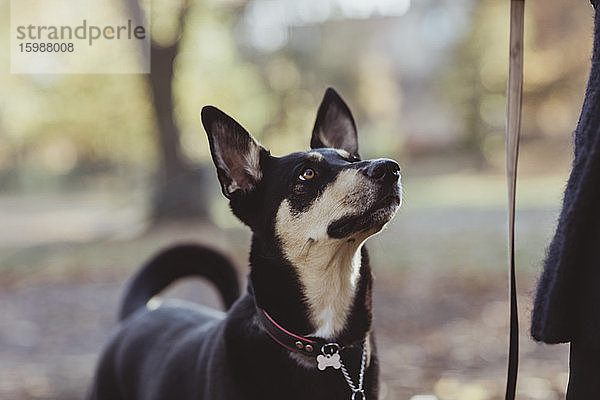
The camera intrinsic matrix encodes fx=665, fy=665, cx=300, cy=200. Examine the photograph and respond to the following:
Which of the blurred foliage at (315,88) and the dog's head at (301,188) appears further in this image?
the blurred foliage at (315,88)

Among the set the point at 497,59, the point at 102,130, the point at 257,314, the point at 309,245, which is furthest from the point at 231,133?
the point at 497,59

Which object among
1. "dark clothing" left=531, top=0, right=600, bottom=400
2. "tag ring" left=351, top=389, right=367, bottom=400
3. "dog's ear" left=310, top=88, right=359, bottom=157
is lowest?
"tag ring" left=351, top=389, right=367, bottom=400

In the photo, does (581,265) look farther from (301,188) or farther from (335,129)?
(335,129)

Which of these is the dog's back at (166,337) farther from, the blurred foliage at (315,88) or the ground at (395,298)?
the blurred foliage at (315,88)

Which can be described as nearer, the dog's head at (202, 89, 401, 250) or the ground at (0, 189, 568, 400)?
the dog's head at (202, 89, 401, 250)

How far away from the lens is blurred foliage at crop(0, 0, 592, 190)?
53.9ft

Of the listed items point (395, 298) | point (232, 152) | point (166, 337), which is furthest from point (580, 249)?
point (395, 298)

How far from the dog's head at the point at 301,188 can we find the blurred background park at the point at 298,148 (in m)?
0.63

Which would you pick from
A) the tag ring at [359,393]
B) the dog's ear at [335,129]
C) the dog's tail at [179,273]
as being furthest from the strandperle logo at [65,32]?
the tag ring at [359,393]

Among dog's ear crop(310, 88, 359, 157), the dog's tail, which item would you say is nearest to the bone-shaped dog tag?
dog's ear crop(310, 88, 359, 157)

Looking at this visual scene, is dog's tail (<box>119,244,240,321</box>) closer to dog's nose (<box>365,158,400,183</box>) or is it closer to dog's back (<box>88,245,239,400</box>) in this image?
dog's back (<box>88,245,239,400</box>)

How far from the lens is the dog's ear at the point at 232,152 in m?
2.62

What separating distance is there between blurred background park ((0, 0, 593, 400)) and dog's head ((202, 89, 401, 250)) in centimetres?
63

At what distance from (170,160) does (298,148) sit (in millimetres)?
5561
